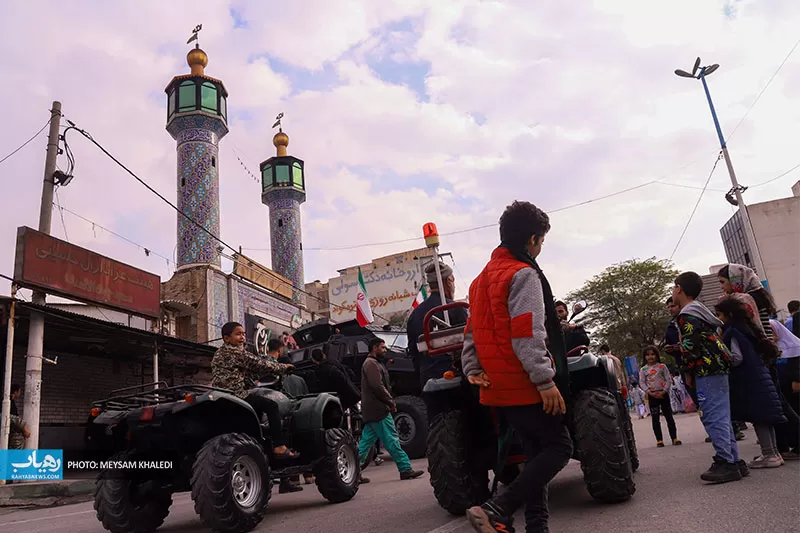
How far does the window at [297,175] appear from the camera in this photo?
35.1m

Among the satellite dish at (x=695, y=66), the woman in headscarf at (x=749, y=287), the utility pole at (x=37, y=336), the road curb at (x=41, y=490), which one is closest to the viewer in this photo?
the woman in headscarf at (x=749, y=287)

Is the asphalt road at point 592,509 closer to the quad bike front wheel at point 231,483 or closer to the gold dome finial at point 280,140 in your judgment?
the quad bike front wheel at point 231,483

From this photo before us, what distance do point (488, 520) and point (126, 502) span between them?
3391 millimetres

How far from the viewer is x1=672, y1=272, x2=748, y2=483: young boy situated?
4.55m

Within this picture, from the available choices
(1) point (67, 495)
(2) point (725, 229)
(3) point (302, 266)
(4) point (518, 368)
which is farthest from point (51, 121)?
(2) point (725, 229)

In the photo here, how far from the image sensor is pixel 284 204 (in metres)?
34.4

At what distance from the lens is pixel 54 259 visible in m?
12.1

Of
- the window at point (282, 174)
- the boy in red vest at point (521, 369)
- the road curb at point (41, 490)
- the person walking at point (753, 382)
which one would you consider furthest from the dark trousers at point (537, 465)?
the window at point (282, 174)

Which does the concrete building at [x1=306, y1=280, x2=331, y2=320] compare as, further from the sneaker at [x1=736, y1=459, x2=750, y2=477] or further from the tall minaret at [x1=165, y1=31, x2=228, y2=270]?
the sneaker at [x1=736, y1=459, x2=750, y2=477]

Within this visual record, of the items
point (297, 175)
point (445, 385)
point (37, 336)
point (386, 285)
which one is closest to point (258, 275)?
point (297, 175)

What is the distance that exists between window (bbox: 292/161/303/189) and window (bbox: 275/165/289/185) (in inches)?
16.0

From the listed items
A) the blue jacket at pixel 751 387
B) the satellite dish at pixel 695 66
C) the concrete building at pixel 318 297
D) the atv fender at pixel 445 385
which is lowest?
the blue jacket at pixel 751 387

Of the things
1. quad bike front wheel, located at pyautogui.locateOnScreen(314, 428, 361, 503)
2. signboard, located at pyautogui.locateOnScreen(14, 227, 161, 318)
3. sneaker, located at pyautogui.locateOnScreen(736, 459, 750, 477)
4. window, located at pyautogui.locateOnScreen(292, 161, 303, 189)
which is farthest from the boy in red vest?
window, located at pyautogui.locateOnScreen(292, 161, 303, 189)

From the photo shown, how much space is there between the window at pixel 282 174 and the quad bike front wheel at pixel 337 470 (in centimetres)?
2984
